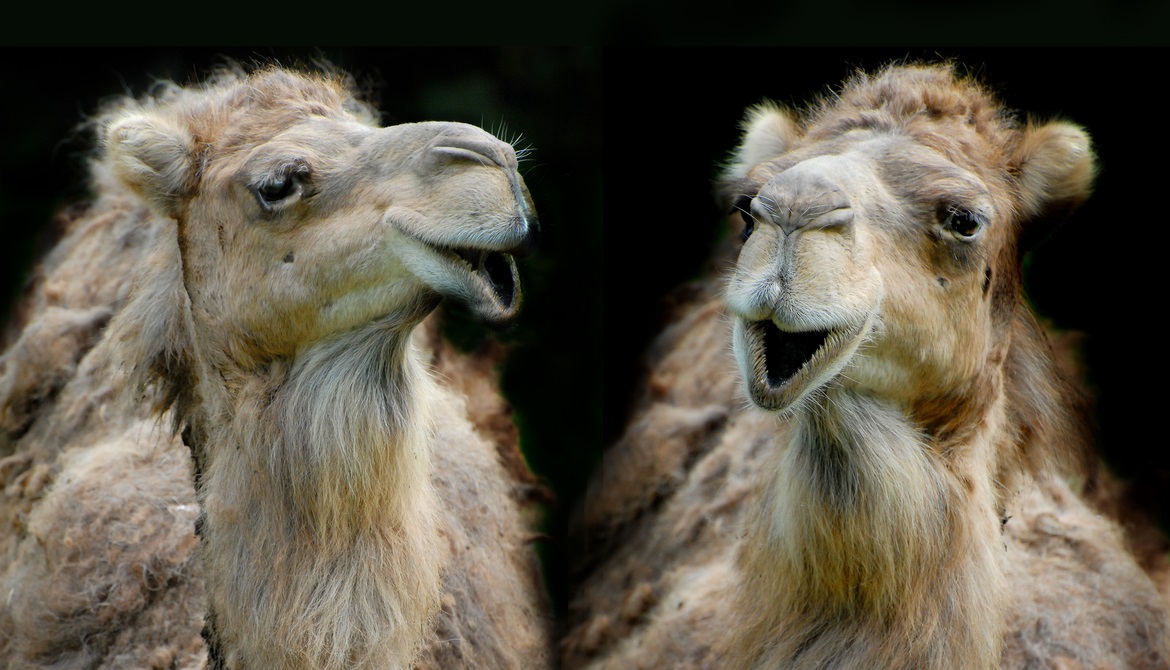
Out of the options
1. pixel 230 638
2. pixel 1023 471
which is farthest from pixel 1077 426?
pixel 230 638

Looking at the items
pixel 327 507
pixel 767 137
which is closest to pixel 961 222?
pixel 767 137

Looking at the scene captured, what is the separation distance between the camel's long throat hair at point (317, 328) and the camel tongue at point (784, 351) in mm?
532

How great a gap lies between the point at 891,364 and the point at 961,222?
0.35 meters

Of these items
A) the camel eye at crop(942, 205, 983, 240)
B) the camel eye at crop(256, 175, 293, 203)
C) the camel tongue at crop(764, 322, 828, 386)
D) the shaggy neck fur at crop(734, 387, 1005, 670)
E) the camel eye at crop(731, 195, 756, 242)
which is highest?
the camel eye at crop(256, 175, 293, 203)

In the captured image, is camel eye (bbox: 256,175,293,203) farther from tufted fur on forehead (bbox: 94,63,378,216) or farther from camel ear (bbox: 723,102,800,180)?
camel ear (bbox: 723,102,800,180)

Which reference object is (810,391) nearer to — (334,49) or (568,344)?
(568,344)

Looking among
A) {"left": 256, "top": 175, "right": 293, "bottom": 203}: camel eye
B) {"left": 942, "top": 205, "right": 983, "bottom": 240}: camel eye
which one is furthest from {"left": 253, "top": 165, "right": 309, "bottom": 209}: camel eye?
{"left": 942, "top": 205, "right": 983, "bottom": 240}: camel eye

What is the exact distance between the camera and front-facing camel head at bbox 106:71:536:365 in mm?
2268

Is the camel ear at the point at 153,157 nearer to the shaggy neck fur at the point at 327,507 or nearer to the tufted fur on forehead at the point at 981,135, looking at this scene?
the shaggy neck fur at the point at 327,507

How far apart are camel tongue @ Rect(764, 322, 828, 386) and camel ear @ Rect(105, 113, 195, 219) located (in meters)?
1.37

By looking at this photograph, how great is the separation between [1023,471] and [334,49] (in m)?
2.10

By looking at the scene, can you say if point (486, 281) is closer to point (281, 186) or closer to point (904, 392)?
point (281, 186)

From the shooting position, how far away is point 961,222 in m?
2.48

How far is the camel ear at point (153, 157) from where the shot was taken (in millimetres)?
2604
